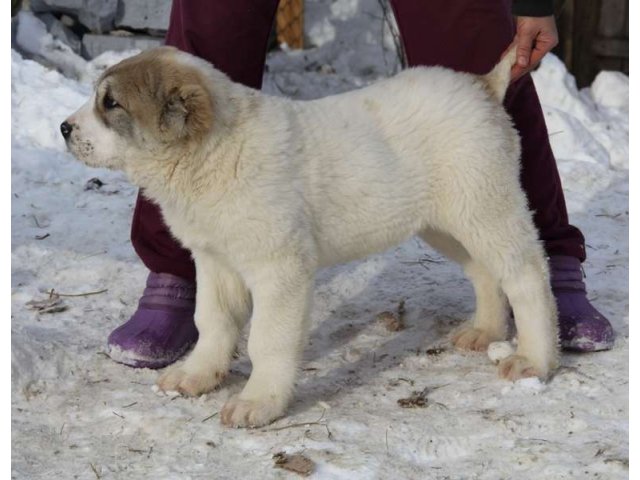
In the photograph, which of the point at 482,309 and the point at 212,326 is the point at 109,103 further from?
the point at 482,309

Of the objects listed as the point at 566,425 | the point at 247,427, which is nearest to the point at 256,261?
the point at 247,427

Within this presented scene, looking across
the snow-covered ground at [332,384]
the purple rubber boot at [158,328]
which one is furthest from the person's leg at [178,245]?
the snow-covered ground at [332,384]

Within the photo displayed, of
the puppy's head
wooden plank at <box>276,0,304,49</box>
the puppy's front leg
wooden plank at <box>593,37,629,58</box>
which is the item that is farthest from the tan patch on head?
wooden plank at <box>276,0,304,49</box>

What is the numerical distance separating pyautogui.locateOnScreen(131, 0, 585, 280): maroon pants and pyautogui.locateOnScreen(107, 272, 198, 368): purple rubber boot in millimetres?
70

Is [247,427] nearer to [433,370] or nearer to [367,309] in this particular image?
[433,370]

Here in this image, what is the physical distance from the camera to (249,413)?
3092 millimetres

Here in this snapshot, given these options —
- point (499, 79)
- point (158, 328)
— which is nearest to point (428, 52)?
point (499, 79)

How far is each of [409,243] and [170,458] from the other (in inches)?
86.9

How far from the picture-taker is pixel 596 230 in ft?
16.6

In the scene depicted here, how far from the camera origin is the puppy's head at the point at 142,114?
9.89 feet

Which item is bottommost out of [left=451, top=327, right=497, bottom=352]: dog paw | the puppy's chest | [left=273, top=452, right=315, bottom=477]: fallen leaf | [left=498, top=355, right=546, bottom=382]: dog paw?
[left=451, top=327, right=497, bottom=352]: dog paw

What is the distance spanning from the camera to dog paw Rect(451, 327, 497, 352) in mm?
3713

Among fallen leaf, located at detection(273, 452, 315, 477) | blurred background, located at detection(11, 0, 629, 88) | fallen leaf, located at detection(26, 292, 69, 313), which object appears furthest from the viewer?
blurred background, located at detection(11, 0, 629, 88)

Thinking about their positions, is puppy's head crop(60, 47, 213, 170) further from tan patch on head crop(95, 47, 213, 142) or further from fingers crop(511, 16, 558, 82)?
fingers crop(511, 16, 558, 82)
